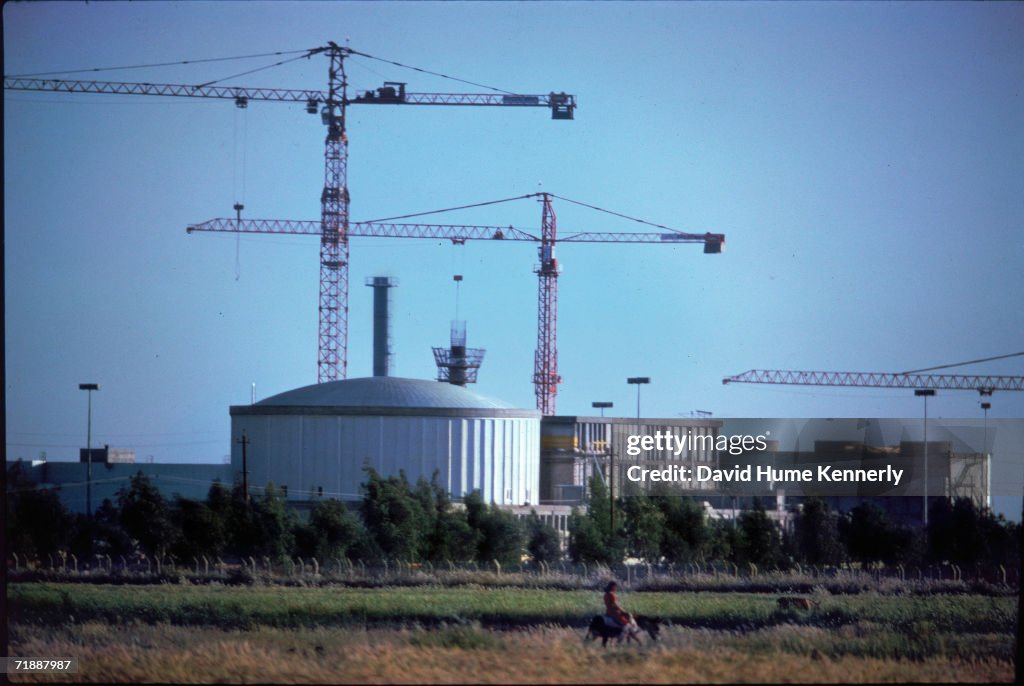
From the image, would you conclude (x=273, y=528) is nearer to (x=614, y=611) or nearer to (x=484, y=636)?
(x=484, y=636)

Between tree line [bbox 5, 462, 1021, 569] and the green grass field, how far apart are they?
2.87 m

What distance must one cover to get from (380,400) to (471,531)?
769 centimetres

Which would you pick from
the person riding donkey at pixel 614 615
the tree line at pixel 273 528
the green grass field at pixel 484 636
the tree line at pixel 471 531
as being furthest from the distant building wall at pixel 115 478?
the person riding donkey at pixel 614 615

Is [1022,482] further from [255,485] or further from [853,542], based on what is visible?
[255,485]

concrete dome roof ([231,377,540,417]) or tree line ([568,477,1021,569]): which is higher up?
concrete dome roof ([231,377,540,417])

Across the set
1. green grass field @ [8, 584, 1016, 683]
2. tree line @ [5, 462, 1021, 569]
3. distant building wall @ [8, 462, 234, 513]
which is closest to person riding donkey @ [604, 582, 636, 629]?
green grass field @ [8, 584, 1016, 683]

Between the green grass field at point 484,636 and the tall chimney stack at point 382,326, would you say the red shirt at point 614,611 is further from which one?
the tall chimney stack at point 382,326

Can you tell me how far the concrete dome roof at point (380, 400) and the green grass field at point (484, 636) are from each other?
1042cm

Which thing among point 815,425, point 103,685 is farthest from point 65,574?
point 815,425

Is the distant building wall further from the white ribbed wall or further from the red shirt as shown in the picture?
the red shirt

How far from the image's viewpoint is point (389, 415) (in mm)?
28438

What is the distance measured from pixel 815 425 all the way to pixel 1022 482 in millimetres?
3225

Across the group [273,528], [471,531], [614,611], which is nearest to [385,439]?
[273,528]

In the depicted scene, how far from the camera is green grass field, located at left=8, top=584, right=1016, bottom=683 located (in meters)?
10.7
